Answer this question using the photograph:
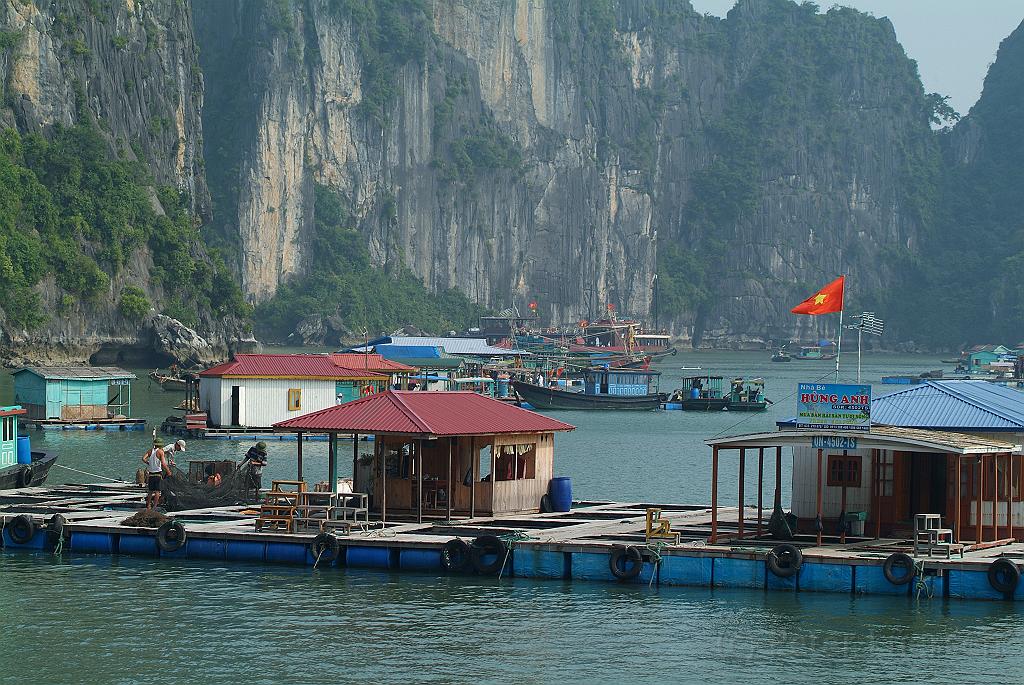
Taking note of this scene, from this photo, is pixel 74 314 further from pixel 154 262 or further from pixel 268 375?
pixel 268 375

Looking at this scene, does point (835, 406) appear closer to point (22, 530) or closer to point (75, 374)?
point (22, 530)

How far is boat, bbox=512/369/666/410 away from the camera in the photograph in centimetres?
10225

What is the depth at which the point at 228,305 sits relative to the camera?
472 feet

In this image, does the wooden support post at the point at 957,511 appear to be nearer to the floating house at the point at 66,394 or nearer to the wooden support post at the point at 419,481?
the wooden support post at the point at 419,481

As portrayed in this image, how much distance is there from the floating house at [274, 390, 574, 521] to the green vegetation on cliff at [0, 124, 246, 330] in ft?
275

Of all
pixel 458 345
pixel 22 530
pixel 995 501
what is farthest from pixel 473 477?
pixel 458 345

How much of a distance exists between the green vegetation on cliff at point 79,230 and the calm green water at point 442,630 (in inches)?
3465

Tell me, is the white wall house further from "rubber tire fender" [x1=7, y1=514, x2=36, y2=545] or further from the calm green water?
the calm green water

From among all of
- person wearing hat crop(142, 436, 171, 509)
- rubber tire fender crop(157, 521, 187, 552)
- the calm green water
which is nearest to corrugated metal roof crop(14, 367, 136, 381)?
person wearing hat crop(142, 436, 171, 509)

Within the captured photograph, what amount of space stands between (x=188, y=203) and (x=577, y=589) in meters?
128

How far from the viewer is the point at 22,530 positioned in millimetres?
35656

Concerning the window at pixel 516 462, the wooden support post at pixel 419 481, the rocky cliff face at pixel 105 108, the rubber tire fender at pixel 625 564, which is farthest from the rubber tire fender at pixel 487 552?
the rocky cliff face at pixel 105 108

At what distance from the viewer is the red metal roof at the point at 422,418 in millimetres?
35406

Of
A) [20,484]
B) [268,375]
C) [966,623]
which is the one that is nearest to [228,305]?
[268,375]
